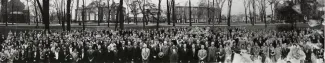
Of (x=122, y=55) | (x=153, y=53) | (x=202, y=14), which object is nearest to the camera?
(x=122, y=55)

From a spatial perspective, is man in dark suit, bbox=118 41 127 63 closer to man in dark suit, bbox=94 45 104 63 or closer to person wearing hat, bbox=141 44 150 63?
man in dark suit, bbox=94 45 104 63

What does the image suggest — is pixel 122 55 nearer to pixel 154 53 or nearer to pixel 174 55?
pixel 154 53

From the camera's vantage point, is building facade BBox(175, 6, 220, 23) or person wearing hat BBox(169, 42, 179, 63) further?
building facade BBox(175, 6, 220, 23)

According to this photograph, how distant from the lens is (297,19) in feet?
65.2

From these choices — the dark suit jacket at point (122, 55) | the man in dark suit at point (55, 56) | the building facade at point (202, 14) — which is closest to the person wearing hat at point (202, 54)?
the dark suit jacket at point (122, 55)

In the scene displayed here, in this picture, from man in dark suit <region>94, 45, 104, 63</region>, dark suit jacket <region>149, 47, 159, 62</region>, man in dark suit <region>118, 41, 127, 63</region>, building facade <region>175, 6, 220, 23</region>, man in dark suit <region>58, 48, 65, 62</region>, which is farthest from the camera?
building facade <region>175, 6, 220, 23</region>

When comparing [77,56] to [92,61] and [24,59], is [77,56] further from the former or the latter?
[24,59]

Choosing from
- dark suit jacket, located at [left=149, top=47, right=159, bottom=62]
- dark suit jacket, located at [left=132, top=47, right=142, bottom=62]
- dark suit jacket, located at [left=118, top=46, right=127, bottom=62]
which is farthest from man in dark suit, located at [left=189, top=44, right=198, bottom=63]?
dark suit jacket, located at [left=118, top=46, right=127, bottom=62]

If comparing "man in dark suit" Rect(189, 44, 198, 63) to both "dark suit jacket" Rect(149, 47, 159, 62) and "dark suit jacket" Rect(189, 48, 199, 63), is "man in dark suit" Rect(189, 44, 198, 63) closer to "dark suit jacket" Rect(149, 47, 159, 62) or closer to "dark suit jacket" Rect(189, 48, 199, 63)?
"dark suit jacket" Rect(189, 48, 199, 63)

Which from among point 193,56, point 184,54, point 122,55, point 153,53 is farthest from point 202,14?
point 122,55

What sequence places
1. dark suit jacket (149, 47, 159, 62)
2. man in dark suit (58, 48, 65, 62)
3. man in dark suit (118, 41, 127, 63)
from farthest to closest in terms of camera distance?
man in dark suit (58, 48, 65, 62)
dark suit jacket (149, 47, 159, 62)
man in dark suit (118, 41, 127, 63)

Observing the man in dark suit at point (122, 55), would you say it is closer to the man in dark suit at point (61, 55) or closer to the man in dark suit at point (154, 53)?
the man in dark suit at point (154, 53)

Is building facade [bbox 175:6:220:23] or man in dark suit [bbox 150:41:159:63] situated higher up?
building facade [bbox 175:6:220:23]

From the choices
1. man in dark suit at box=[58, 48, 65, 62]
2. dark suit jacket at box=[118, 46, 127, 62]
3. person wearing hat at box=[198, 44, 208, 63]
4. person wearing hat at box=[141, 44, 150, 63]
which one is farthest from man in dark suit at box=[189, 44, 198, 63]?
man in dark suit at box=[58, 48, 65, 62]
